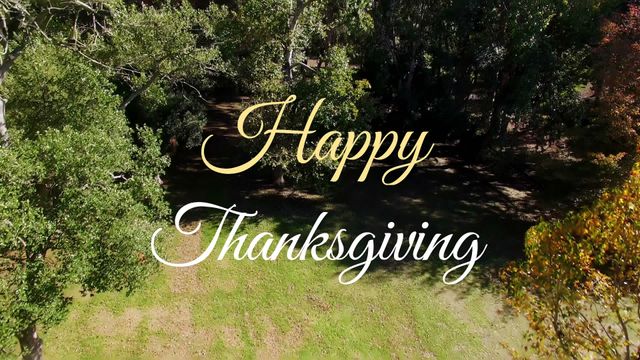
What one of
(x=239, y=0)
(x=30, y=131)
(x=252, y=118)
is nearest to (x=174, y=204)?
(x=252, y=118)

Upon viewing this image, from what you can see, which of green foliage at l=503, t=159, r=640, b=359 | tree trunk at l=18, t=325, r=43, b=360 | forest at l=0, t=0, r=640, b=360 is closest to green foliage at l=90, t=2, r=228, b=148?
forest at l=0, t=0, r=640, b=360

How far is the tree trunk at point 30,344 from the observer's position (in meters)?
12.9

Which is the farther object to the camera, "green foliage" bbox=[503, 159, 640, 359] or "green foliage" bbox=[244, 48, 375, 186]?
"green foliage" bbox=[244, 48, 375, 186]

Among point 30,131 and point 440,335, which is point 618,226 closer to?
point 440,335

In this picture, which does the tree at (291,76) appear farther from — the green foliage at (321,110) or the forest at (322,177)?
the forest at (322,177)

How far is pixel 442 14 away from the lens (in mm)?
29047

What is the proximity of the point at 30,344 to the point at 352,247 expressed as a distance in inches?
550

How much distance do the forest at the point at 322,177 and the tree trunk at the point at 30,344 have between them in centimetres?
10

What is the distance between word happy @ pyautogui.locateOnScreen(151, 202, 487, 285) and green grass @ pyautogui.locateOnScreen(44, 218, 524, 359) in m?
0.71

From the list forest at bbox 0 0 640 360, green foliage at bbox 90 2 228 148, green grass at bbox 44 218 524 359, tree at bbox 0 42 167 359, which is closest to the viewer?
tree at bbox 0 42 167 359

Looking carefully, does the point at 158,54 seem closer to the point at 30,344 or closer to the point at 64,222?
the point at 64,222

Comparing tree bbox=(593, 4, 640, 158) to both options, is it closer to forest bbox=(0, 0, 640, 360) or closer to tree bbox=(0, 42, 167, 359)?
forest bbox=(0, 0, 640, 360)

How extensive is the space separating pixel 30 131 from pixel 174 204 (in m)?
9.44

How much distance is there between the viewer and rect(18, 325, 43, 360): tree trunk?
12.9 meters
